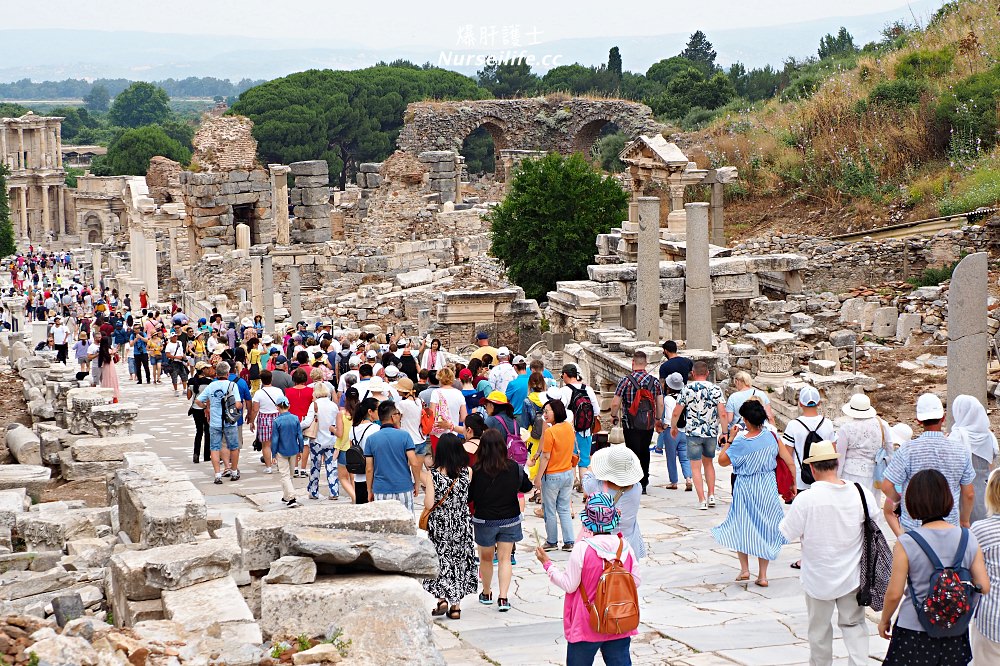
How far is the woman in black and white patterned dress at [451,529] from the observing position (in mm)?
7234

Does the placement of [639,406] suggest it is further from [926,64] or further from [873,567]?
[926,64]

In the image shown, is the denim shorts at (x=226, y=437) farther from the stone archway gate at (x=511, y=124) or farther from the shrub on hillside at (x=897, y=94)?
the stone archway gate at (x=511, y=124)

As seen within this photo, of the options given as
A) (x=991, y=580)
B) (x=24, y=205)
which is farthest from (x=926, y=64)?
(x=24, y=205)

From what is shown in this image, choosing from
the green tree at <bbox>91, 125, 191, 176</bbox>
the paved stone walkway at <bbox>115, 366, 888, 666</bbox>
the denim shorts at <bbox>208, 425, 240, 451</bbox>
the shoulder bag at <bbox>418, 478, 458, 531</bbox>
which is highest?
the green tree at <bbox>91, 125, 191, 176</bbox>

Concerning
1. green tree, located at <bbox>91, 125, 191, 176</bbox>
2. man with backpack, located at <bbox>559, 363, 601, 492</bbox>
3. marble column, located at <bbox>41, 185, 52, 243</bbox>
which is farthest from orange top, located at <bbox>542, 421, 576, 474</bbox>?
marble column, located at <bbox>41, 185, 52, 243</bbox>

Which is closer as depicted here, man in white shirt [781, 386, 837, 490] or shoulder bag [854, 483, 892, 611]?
shoulder bag [854, 483, 892, 611]

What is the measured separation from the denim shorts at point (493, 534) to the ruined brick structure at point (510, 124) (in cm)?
4646

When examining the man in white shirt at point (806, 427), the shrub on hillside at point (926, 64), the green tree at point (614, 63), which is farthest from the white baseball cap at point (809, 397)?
the green tree at point (614, 63)

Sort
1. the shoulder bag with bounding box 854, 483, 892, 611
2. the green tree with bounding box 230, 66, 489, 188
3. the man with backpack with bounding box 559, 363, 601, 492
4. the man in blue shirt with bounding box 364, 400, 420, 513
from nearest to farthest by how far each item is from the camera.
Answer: the shoulder bag with bounding box 854, 483, 892, 611, the man in blue shirt with bounding box 364, 400, 420, 513, the man with backpack with bounding box 559, 363, 601, 492, the green tree with bounding box 230, 66, 489, 188

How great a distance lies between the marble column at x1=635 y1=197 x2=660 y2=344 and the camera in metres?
18.1

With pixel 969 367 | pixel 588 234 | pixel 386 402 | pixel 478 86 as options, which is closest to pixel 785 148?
pixel 588 234

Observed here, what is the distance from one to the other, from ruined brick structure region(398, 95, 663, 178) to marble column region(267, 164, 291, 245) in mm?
19340

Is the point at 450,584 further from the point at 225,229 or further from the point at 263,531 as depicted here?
the point at 225,229

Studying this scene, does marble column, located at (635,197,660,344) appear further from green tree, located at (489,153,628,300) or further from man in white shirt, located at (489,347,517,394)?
green tree, located at (489,153,628,300)
